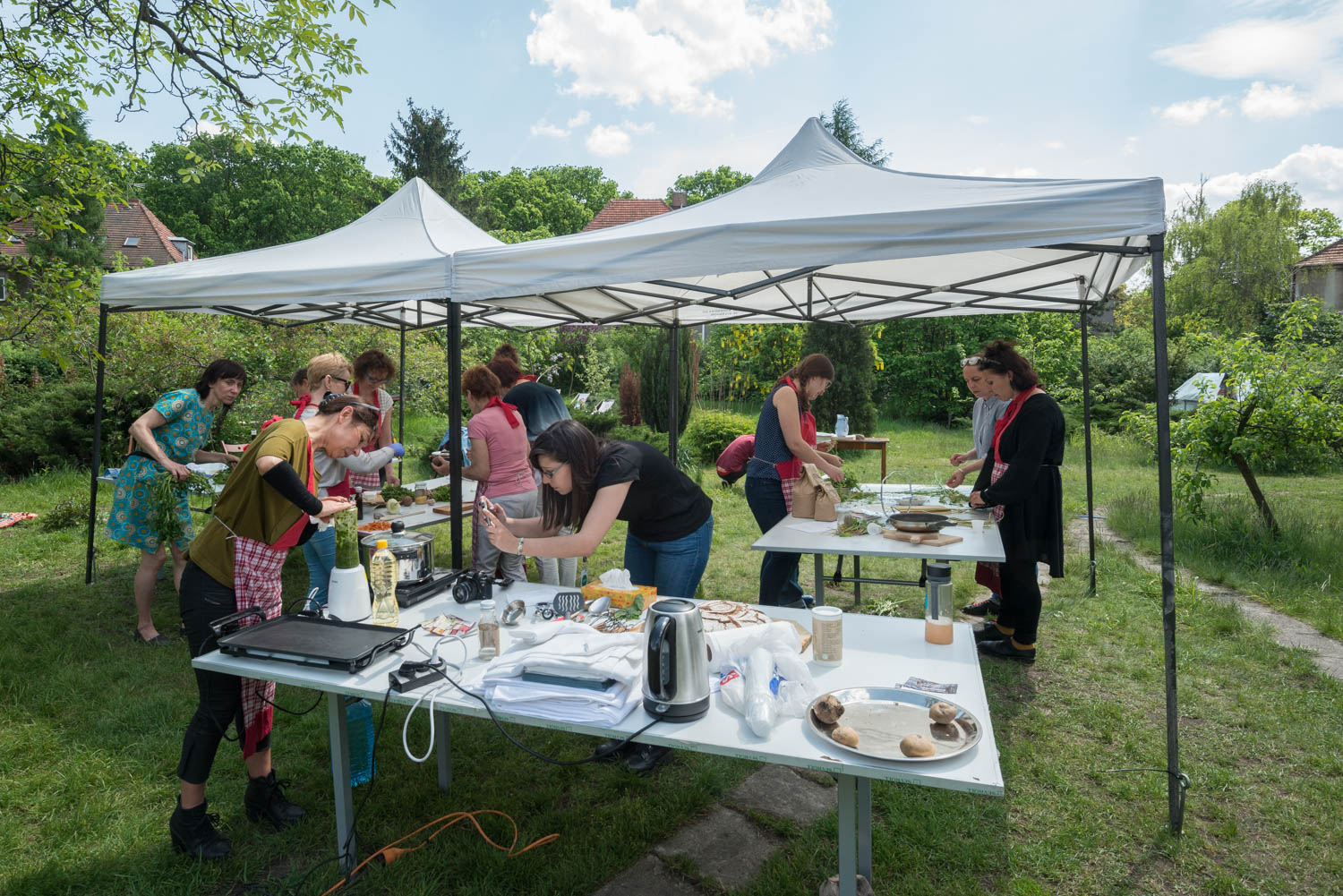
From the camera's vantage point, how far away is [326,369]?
4.29 m

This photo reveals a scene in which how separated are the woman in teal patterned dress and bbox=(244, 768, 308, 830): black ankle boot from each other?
2255 mm

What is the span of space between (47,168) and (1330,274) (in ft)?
118

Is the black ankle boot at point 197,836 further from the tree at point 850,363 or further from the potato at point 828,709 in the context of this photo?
the tree at point 850,363

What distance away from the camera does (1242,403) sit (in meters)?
6.05

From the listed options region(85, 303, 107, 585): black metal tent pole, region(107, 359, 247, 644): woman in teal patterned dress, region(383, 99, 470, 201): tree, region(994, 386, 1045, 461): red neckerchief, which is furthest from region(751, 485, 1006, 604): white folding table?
region(383, 99, 470, 201): tree

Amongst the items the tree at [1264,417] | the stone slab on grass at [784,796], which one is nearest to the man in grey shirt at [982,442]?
the tree at [1264,417]

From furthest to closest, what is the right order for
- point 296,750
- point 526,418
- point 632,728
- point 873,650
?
point 526,418 < point 296,750 < point 873,650 < point 632,728

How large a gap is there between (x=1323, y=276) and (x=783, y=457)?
3301 cm

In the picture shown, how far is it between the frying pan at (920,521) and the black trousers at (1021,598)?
39cm

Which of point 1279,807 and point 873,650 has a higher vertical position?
point 873,650

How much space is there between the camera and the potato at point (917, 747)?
1.62m

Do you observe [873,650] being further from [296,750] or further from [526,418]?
[526,418]

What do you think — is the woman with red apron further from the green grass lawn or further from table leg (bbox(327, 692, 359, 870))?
table leg (bbox(327, 692, 359, 870))

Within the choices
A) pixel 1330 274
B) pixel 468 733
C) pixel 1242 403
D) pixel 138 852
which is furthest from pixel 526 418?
pixel 1330 274
